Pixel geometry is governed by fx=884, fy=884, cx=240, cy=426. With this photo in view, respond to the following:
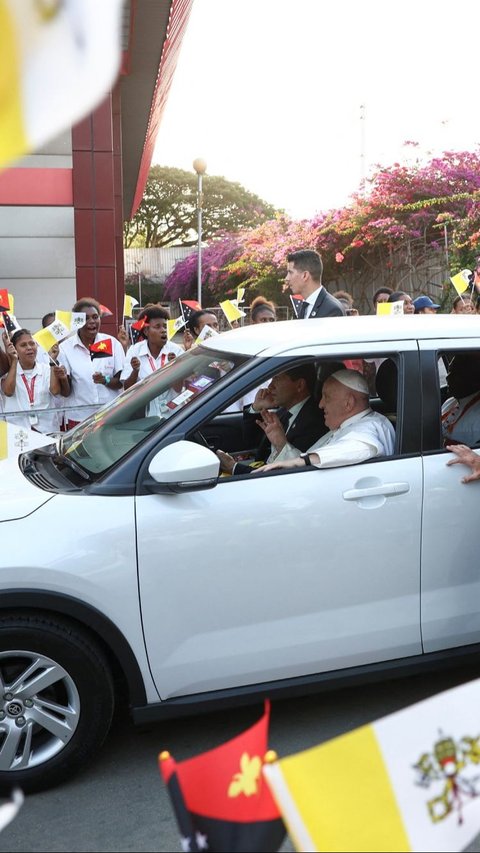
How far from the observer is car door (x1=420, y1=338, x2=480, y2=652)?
3557mm

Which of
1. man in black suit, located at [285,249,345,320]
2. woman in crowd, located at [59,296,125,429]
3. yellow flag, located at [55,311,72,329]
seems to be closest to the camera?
man in black suit, located at [285,249,345,320]

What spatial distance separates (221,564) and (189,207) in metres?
65.6

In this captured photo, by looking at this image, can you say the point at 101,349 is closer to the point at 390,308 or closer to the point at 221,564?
the point at 390,308

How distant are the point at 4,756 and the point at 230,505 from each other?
122 cm

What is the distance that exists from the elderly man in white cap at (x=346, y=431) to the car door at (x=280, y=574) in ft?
0.21

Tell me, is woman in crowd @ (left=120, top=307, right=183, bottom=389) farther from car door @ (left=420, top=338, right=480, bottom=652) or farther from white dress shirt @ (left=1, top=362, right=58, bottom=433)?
car door @ (left=420, top=338, right=480, bottom=652)

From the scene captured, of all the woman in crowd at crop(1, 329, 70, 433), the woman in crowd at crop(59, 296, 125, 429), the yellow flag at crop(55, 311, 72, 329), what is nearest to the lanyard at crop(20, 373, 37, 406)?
the woman in crowd at crop(1, 329, 70, 433)

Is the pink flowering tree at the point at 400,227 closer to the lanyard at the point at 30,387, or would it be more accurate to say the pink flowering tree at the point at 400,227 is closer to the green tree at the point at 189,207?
the lanyard at the point at 30,387

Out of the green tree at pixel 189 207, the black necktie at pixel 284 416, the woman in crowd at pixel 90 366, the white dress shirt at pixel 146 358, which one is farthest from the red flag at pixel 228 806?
the green tree at pixel 189 207

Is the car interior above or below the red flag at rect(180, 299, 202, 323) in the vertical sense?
below

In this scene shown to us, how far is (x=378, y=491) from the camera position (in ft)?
11.4

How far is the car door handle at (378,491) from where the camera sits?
11.3ft

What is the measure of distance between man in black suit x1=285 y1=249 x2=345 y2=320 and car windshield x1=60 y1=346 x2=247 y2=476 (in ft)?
6.75

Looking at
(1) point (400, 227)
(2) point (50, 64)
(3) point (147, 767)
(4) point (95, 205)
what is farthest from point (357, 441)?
(1) point (400, 227)
